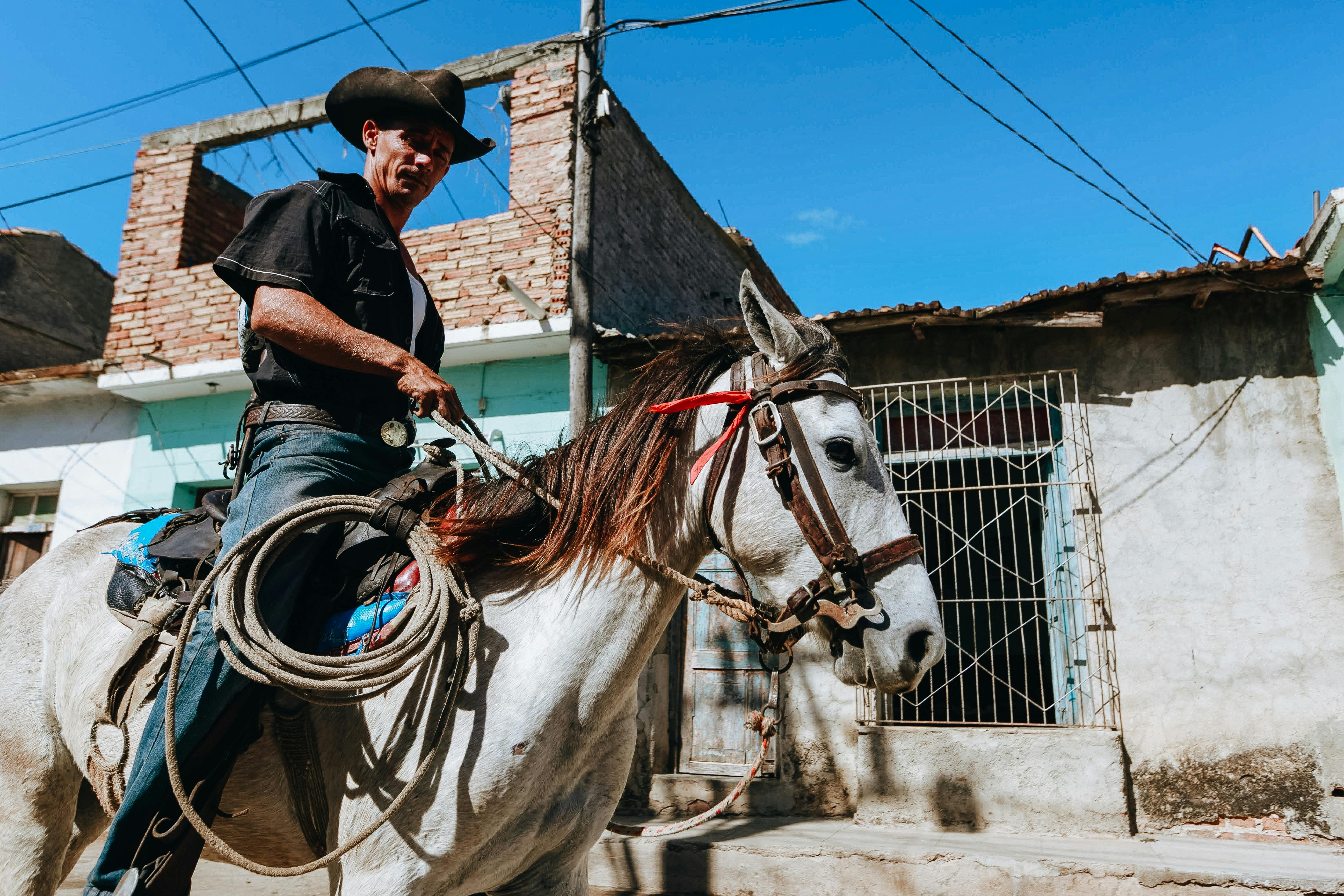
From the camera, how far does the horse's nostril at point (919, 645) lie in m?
1.74

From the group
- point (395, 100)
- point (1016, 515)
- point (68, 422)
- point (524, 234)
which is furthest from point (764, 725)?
point (68, 422)

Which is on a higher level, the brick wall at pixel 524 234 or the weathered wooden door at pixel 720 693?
the brick wall at pixel 524 234

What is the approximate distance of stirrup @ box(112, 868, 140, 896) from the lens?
170 cm

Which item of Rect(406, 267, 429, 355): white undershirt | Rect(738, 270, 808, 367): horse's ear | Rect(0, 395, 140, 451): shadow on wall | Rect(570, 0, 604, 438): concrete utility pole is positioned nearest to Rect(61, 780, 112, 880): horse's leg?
Rect(406, 267, 429, 355): white undershirt

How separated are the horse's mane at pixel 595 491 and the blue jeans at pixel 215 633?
Result: 0.94ft

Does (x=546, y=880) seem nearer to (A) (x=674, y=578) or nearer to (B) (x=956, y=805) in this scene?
(A) (x=674, y=578)

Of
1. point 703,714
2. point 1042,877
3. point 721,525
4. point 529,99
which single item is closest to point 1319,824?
point 1042,877

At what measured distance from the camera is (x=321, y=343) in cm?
194

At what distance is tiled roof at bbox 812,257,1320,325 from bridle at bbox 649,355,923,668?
15.5ft

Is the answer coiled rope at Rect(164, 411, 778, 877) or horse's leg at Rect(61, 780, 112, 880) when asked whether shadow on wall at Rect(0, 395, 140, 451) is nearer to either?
horse's leg at Rect(61, 780, 112, 880)

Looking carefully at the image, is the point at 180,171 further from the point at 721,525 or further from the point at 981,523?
the point at 721,525

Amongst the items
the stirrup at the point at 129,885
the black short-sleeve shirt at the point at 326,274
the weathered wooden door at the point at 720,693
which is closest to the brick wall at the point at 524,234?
the weathered wooden door at the point at 720,693

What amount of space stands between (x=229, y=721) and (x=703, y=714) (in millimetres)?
5335

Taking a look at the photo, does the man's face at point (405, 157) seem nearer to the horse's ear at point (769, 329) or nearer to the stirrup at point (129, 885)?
the horse's ear at point (769, 329)
